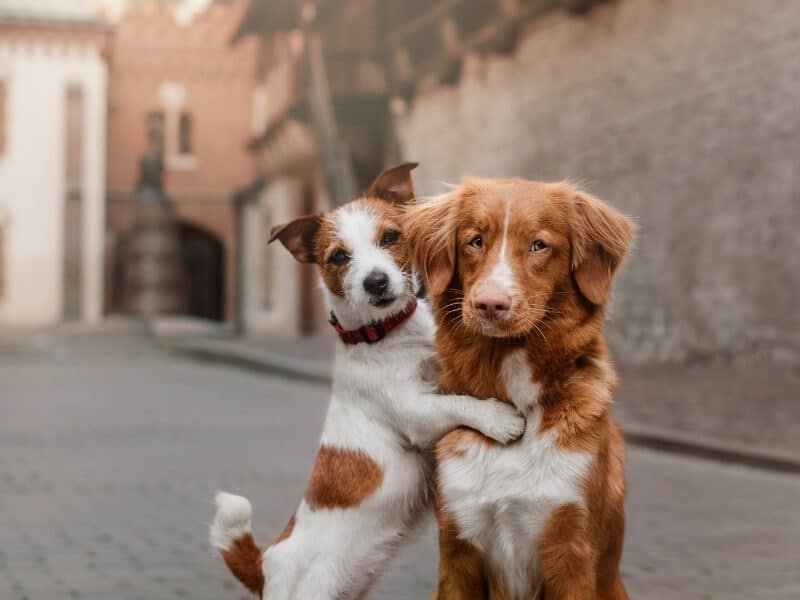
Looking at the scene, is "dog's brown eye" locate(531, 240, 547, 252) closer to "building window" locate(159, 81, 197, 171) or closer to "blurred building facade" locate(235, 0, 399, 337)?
"blurred building facade" locate(235, 0, 399, 337)

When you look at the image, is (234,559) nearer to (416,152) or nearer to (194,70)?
(416,152)

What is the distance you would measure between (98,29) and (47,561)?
123 feet

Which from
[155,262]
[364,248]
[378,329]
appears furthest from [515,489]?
[155,262]

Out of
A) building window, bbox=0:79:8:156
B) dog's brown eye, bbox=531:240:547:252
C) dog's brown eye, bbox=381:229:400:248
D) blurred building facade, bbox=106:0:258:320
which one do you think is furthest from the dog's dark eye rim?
blurred building facade, bbox=106:0:258:320

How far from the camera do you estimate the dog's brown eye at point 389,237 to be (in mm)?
3727

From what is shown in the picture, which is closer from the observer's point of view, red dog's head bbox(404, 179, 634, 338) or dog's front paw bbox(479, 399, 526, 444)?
red dog's head bbox(404, 179, 634, 338)

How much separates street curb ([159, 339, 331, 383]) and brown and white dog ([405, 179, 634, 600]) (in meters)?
13.4

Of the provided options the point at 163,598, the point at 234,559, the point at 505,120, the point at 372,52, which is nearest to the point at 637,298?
the point at 505,120

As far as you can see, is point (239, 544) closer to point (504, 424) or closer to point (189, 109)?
point (504, 424)

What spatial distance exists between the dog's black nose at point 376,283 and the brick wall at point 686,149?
10.7 metres

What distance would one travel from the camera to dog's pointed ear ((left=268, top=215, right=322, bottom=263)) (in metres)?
3.82

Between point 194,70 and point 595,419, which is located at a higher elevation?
point 194,70

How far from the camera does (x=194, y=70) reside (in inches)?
1768

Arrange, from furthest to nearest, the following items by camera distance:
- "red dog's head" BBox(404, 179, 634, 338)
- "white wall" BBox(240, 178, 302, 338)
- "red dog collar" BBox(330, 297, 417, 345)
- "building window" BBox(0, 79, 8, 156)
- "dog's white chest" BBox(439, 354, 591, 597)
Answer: "building window" BBox(0, 79, 8, 156)
"white wall" BBox(240, 178, 302, 338)
"red dog collar" BBox(330, 297, 417, 345)
"dog's white chest" BBox(439, 354, 591, 597)
"red dog's head" BBox(404, 179, 634, 338)
